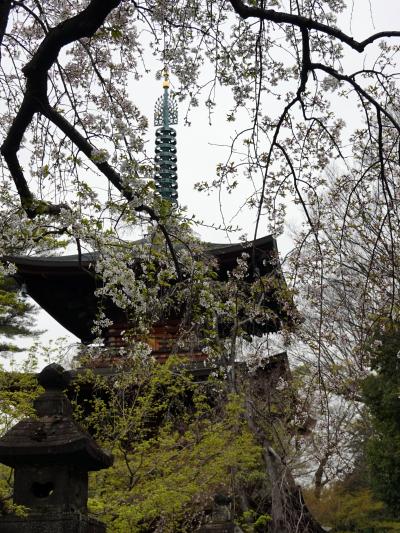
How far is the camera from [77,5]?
18.4 feet

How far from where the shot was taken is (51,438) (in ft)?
13.5

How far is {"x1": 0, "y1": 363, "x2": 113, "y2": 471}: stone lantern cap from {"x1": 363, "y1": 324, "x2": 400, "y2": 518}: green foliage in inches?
321

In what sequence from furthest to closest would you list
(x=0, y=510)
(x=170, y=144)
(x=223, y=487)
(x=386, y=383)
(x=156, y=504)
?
(x=170, y=144)
(x=386, y=383)
(x=223, y=487)
(x=156, y=504)
(x=0, y=510)

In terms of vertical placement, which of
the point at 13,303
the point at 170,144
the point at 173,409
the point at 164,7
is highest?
the point at 170,144

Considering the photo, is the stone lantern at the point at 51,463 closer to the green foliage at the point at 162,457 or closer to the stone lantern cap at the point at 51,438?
the stone lantern cap at the point at 51,438

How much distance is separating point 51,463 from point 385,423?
30.2ft

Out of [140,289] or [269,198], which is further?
[140,289]

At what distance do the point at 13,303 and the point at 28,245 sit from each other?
137cm

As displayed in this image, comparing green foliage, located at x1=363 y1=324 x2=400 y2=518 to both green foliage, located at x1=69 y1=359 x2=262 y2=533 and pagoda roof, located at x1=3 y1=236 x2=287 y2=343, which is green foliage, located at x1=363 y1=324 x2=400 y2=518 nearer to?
pagoda roof, located at x1=3 y1=236 x2=287 y2=343

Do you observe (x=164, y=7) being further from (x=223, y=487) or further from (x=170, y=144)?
(x=170, y=144)

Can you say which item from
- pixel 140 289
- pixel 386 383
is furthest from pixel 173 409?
pixel 140 289

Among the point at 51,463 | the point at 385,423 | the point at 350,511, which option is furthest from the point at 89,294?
the point at 350,511

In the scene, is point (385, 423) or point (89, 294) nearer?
point (89, 294)

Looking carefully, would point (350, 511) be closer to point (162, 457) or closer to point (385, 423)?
point (385, 423)
